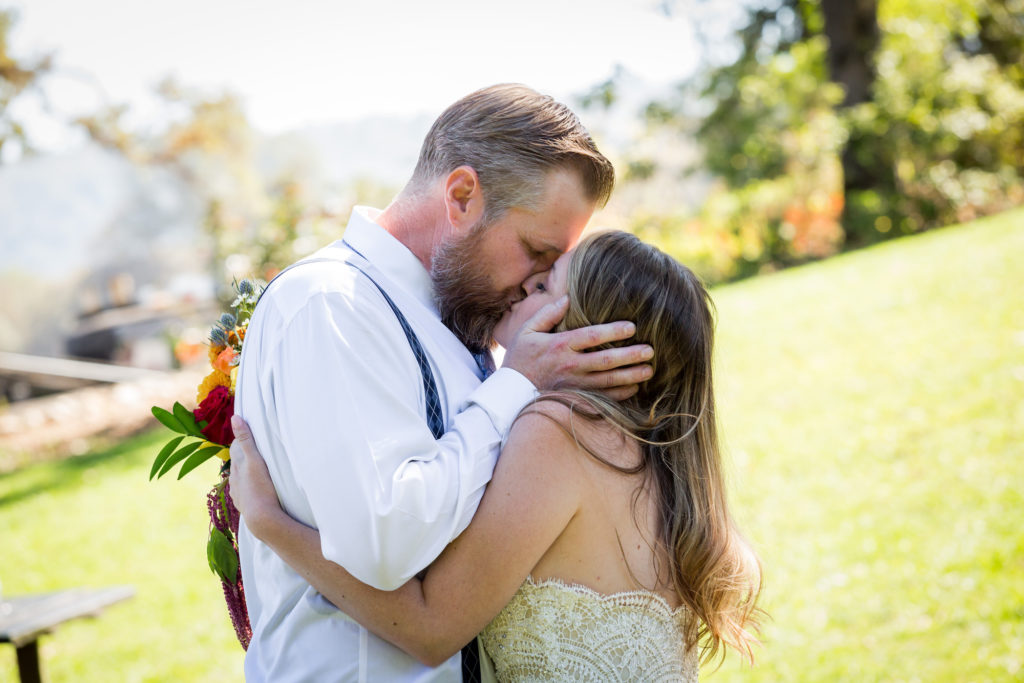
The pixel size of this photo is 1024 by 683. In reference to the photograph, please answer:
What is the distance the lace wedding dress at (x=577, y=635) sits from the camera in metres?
2.21

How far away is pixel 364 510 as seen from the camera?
1.75 meters

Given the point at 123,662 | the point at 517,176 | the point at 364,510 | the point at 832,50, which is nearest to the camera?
the point at 364,510

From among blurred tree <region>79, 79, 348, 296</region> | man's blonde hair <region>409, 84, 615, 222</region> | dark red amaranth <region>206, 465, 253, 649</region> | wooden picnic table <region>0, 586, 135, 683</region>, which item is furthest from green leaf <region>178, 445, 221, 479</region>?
blurred tree <region>79, 79, 348, 296</region>

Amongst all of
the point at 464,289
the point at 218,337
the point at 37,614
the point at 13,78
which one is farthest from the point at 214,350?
the point at 13,78

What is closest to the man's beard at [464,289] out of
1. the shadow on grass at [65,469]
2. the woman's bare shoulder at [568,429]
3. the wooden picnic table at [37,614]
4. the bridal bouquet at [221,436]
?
the woman's bare shoulder at [568,429]

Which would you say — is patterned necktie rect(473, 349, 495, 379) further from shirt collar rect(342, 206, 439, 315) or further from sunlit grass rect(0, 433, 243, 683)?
sunlit grass rect(0, 433, 243, 683)

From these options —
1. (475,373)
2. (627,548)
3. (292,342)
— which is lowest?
(627,548)

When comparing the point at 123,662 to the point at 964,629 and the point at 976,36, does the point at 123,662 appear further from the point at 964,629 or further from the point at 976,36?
the point at 976,36

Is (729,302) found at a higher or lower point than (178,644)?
lower

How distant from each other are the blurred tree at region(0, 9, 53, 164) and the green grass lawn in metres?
5.38

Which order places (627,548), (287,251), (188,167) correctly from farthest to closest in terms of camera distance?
(188,167) < (287,251) < (627,548)

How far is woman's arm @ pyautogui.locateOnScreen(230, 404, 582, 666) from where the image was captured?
1908 millimetres

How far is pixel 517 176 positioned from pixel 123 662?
16.4 feet

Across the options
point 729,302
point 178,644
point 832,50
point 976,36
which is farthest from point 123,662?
point 976,36
